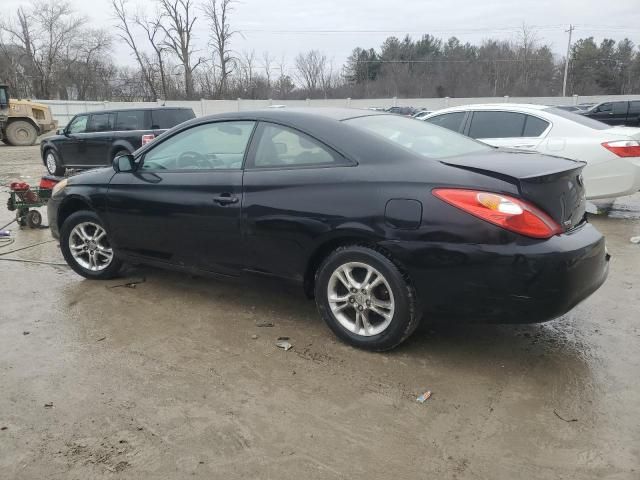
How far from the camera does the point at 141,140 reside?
1185 cm

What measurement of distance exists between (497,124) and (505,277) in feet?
16.1

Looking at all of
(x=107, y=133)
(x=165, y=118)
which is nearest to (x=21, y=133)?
(x=107, y=133)

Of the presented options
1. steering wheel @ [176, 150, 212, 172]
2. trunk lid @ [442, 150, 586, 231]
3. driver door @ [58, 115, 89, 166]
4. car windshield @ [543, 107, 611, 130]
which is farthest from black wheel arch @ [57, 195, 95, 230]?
driver door @ [58, 115, 89, 166]

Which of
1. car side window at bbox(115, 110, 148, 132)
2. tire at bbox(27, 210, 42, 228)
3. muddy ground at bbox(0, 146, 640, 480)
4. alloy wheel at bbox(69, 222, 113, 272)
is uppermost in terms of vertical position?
car side window at bbox(115, 110, 148, 132)

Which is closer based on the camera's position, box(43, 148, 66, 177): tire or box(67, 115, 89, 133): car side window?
box(67, 115, 89, 133): car side window

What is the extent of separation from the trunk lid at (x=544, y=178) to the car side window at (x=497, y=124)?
3866mm

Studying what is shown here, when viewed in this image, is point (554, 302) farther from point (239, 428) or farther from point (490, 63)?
point (490, 63)

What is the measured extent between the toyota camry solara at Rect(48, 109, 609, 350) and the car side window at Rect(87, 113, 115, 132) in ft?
28.9

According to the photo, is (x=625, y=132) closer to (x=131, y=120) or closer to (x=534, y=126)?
(x=534, y=126)

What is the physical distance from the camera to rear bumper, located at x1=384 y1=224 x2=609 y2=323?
9.21ft

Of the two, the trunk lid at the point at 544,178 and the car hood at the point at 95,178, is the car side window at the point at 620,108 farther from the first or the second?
the car hood at the point at 95,178

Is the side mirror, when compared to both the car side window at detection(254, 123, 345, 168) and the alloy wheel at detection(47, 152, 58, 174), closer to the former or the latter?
the car side window at detection(254, 123, 345, 168)

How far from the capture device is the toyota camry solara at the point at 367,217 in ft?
9.41

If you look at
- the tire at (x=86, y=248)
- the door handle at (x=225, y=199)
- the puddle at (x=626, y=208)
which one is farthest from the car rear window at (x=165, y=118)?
the door handle at (x=225, y=199)
